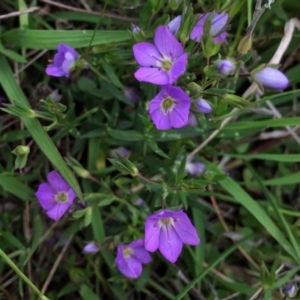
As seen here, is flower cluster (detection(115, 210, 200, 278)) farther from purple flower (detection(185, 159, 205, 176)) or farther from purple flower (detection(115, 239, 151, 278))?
purple flower (detection(185, 159, 205, 176))

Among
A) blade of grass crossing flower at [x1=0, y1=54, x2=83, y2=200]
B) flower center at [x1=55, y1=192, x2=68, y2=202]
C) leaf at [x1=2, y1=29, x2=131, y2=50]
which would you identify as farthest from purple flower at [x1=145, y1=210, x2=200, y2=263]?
leaf at [x1=2, y1=29, x2=131, y2=50]

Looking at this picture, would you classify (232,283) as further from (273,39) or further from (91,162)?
(273,39)

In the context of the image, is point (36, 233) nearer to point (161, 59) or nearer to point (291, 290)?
point (161, 59)

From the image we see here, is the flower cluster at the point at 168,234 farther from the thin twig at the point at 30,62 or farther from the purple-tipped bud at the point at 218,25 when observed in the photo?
the thin twig at the point at 30,62

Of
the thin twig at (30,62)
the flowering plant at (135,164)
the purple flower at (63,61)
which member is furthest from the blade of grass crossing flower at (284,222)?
the thin twig at (30,62)

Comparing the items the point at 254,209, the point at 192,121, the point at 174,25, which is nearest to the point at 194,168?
the point at 192,121

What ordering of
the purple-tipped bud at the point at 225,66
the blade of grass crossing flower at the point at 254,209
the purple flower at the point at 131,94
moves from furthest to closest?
the purple flower at the point at 131,94 < the blade of grass crossing flower at the point at 254,209 < the purple-tipped bud at the point at 225,66
